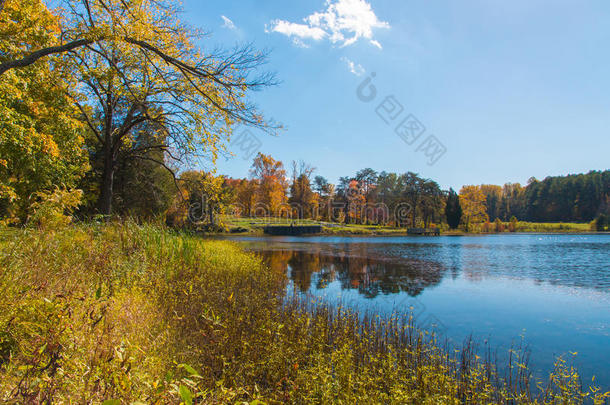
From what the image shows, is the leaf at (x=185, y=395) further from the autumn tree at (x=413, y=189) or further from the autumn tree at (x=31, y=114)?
the autumn tree at (x=413, y=189)

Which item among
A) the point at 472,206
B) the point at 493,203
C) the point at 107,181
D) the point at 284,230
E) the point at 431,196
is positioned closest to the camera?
the point at 107,181

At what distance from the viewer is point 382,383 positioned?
4148 mm

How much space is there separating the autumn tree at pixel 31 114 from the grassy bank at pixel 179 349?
14.8 ft

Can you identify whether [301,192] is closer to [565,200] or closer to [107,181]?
[107,181]

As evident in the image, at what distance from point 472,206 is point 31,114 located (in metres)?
75.3

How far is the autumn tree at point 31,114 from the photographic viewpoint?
8859mm

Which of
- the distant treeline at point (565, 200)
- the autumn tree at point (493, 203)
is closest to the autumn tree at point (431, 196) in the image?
the autumn tree at point (493, 203)

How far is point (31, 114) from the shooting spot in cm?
1117

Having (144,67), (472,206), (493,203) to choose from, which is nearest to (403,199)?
(472,206)

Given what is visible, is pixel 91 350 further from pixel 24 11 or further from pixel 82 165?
pixel 82 165

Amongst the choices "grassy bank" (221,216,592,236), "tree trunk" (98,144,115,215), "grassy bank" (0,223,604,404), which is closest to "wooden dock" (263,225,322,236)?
"grassy bank" (221,216,592,236)

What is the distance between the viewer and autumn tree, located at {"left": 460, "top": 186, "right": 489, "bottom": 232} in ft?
221

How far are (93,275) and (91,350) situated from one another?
3.26 meters

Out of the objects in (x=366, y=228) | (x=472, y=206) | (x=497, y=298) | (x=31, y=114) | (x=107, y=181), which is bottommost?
(x=497, y=298)
